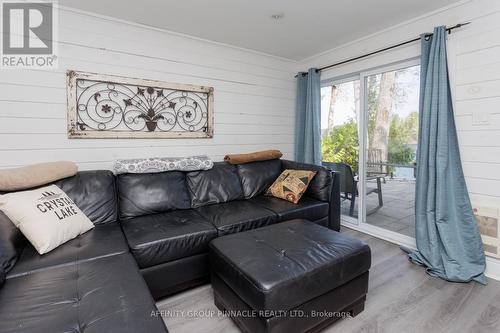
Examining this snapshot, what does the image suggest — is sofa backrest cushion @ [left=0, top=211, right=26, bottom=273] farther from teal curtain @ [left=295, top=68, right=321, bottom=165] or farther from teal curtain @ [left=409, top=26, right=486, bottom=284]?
teal curtain @ [left=295, top=68, right=321, bottom=165]

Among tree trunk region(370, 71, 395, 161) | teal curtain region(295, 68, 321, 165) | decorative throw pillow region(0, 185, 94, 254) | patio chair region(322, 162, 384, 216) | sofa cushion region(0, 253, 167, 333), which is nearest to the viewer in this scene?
sofa cushion region(0, 253, 167, 333)

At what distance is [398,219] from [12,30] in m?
4.31

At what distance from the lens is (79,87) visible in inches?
96.5

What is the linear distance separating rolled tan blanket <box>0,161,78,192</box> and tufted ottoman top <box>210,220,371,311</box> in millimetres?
1397

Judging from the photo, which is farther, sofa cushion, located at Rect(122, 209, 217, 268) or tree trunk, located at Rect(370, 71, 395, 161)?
tree trunk, located at Rect(370, 71, 395, 161)

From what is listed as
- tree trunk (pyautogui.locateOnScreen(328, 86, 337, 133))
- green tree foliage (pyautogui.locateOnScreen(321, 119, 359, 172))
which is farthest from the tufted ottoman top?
tree trunk (pyautogui.locateOnScreen(328, 86, 337, 133))

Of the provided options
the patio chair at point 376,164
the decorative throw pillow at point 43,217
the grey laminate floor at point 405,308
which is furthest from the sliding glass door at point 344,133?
the decorative throw pillow at point 43,217

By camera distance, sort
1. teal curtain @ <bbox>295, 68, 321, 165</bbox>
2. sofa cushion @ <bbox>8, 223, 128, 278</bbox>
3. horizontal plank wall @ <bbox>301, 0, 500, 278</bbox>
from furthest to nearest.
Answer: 1. teal curtain @ <bbox>295, 68, 321, 165</bbox>
2. horizontal plank wall @ <bbox>301, 0, 500, 278</bbox>
3. sofa cushion @ <bbox>8, 223, 128, 278</bbox>

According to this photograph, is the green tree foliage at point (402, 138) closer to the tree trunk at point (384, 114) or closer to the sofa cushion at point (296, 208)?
the tree trunk at point (384, 114)

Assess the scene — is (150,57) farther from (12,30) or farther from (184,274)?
(184,274)

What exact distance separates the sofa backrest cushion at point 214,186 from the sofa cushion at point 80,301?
50.2 inches

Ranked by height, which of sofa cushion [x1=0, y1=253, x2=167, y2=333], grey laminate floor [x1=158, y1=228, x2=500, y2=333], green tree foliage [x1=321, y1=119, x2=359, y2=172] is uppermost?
green tree foliage [x1=321, y1=119, x2=359, y2=172]

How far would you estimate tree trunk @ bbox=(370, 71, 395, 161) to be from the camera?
117 inches

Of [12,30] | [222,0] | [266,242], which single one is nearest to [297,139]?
[222,0]
